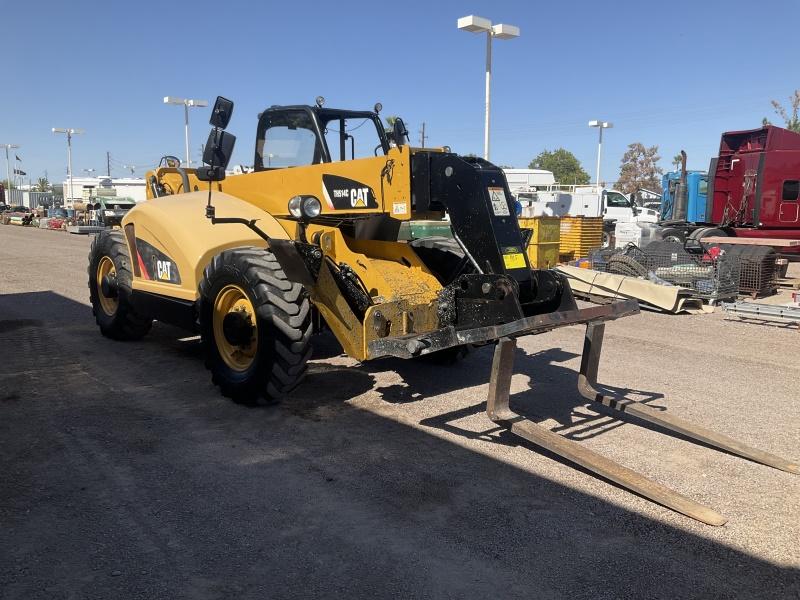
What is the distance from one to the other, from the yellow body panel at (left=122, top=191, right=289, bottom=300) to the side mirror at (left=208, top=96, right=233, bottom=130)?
0.93 meters

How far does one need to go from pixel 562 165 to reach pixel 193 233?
81.8 metres

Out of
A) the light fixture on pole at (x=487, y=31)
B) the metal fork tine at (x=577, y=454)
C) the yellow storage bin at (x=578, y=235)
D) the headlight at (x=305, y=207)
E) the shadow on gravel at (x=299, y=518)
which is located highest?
the light fixture on pole at (x=487, y=31)

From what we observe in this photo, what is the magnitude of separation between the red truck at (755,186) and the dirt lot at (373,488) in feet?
38.6

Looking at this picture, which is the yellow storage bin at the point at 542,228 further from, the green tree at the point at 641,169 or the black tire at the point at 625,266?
the green tree at the point at 641,169

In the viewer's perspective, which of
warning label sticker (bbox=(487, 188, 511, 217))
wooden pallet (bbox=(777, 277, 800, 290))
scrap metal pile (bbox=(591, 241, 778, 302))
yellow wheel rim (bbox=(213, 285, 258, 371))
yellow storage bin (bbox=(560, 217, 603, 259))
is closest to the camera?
warning label sticker (bbox=(487, 188, 511, 217))

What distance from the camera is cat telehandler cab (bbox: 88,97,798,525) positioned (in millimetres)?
4883

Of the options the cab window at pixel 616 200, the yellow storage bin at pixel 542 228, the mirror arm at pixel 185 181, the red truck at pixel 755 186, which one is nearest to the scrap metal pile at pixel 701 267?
the yellow storage bin at pixel 542 228

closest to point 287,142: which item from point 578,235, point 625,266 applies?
point 625,266

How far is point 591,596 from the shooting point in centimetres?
303

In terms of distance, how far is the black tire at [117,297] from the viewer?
7582 millimetres

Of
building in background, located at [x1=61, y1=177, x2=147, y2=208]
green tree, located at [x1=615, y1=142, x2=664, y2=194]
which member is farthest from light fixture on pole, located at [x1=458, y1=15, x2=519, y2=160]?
green tree, located at [x1=615, y1=142, x2=664, y2=194]

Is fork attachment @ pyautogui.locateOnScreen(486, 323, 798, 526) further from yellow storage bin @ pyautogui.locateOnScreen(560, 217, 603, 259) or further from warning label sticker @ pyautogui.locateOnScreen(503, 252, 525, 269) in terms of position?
yellow storage bin @ pyautogui.locateOnScreen(560, 217, 603, 259)

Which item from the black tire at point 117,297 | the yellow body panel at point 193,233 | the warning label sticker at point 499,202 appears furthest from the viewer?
the black tire at point 117,297

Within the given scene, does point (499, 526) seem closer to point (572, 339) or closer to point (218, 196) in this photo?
point (218, 196)
